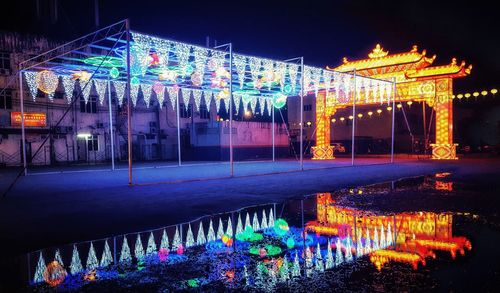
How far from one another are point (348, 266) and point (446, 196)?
5.22 m

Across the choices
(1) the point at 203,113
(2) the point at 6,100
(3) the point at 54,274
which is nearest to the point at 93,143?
(2) the point at 6,100

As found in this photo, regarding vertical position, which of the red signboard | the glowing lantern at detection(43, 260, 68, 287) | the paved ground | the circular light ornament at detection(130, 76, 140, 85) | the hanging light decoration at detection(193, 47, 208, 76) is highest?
the hanging light decoration at detection(193, 47, 208, 76)

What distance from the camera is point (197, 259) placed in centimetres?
360

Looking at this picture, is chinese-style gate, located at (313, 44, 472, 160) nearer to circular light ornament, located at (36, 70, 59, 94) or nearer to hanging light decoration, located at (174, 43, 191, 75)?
hanging light decoration, located at (174, 43, 191, 75)

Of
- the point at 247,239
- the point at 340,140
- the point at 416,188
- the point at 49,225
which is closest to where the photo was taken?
the point at 247,239

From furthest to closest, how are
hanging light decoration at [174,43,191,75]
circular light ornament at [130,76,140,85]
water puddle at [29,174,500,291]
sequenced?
circular light ornament at [130,76,140,85] → hanging light decoration at [174,43,191,75] → water puddle at [29,174,500,291]

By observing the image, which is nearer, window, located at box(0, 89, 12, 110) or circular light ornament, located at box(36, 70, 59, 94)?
circular light ornament, located at box(36, 70, 59, 94)

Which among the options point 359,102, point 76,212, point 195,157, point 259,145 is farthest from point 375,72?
point 76,212

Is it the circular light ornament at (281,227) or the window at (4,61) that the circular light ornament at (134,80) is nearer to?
the circular light ornament at (281,227)

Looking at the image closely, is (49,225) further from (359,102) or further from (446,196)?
(359,102)

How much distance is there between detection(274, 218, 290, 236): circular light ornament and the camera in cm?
463

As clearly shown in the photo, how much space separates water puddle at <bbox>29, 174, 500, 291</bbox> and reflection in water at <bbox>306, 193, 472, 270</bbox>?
0.01 meters

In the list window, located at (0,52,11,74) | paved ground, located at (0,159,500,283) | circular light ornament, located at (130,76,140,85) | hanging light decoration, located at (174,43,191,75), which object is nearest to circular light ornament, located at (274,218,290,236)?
paved ground, located at (0,159,500,283)

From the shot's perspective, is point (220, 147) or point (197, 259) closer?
point (197, 259)
